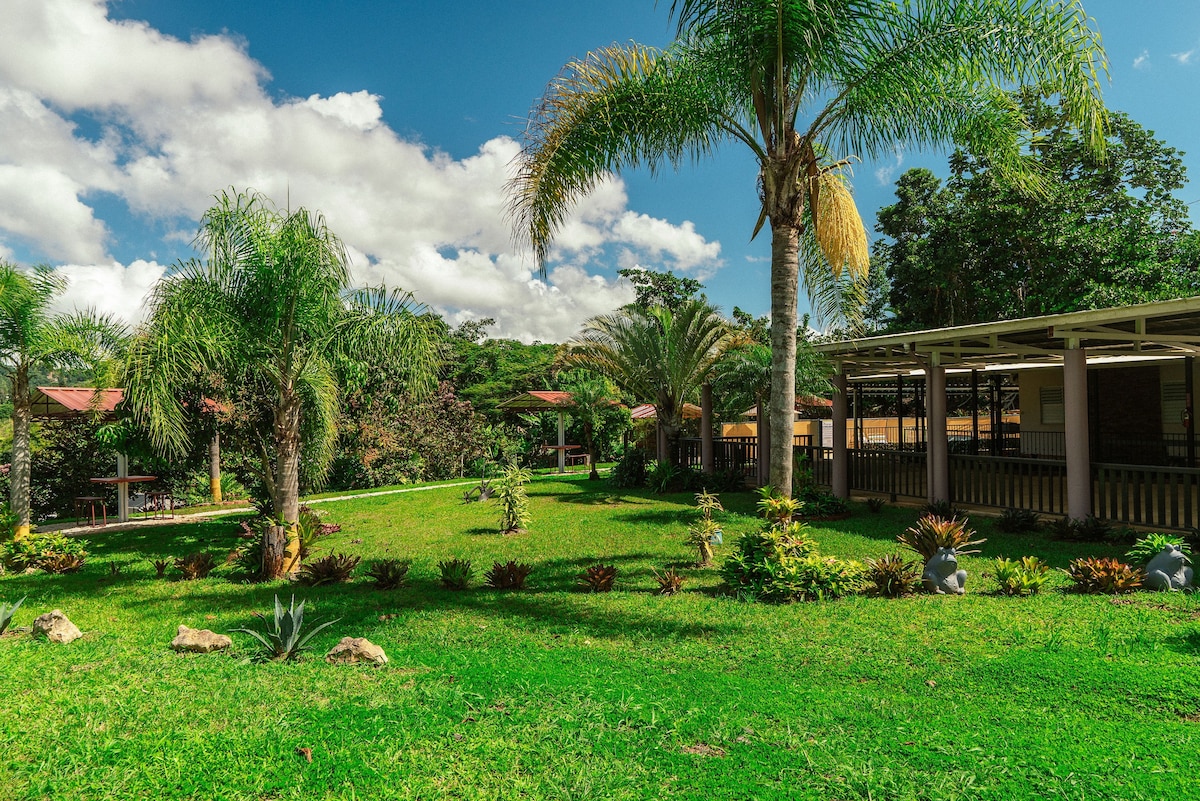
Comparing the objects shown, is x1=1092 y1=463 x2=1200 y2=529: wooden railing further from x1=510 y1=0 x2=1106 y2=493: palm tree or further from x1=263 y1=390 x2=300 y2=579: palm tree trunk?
x1=263 y1=390 x2=300 y2=579: palm tree trunk

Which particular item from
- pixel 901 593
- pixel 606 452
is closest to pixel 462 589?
pixel 901 593

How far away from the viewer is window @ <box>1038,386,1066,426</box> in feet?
58.8

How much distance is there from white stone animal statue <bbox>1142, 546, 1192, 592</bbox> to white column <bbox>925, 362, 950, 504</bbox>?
559 cm

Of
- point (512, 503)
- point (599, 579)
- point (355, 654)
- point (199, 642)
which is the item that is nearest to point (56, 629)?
point (199, 642)

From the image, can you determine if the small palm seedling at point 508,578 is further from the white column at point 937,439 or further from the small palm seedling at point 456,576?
the white column at point 937,439

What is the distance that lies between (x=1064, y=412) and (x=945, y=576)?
6.82 metres

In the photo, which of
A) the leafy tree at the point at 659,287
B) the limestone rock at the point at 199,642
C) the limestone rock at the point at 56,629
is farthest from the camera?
the leafy tree at the point at 659,287

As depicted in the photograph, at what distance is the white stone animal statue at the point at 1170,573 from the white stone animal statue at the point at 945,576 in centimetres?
187

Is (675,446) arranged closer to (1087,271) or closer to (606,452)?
(606,452)

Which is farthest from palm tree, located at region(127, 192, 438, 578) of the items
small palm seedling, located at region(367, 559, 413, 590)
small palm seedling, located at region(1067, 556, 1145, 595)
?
small palm seedling, located at region(1067, 556, 1145, 595)

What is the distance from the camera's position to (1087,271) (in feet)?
73.3

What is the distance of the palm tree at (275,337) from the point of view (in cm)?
840

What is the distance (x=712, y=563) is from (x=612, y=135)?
19.9ft

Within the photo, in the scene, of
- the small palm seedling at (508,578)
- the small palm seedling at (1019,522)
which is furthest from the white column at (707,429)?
the small palm seedling at (508,578)
